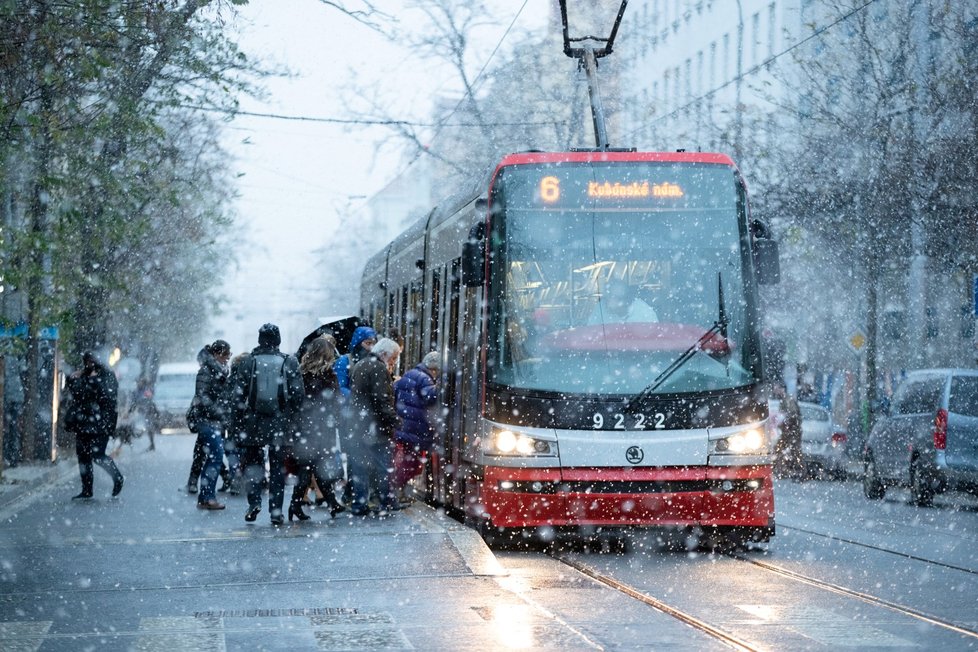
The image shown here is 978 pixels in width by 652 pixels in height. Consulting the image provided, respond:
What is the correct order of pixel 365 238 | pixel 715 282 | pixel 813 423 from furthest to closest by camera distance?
pixel 365 238 → pixel 813 423 → pixel 715 282

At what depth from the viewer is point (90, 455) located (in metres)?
20.5

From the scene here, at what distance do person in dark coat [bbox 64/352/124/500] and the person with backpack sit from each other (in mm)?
4777

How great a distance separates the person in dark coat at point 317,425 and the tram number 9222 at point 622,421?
10.9 ft

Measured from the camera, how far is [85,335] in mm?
36812

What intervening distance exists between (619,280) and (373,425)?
10.8 feet

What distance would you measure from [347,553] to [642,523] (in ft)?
7.25

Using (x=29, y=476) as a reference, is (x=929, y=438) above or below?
above

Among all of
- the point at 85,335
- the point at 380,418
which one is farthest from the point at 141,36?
the point at 85,335

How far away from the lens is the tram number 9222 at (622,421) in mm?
13391

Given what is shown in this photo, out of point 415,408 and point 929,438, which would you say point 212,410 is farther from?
point 929,438

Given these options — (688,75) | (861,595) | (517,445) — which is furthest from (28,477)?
(688,75)

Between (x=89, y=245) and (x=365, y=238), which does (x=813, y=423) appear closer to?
(x=89, y=245)

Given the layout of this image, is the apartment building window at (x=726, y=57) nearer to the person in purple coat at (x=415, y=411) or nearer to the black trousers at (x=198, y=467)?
the black trousers at (x=198, y=467)

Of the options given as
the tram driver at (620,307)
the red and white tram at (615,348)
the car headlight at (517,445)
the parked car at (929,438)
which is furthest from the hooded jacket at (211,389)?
the parked car at (929,438)
